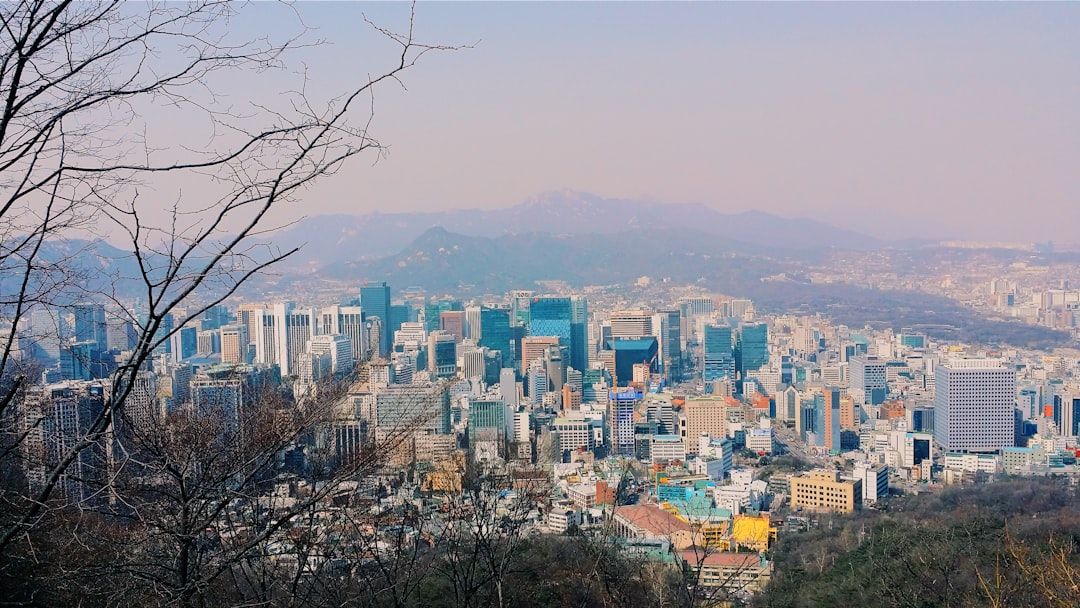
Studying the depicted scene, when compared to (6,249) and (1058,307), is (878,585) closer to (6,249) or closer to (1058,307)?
(6,249)

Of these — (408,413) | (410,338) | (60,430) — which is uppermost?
(60,430)

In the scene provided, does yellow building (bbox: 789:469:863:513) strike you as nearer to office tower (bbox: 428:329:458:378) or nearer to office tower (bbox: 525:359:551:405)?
office tower (bbox: 525:359:551:405)

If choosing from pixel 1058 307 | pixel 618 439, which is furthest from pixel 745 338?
pixel 618 439

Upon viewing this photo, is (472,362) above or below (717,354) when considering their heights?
above

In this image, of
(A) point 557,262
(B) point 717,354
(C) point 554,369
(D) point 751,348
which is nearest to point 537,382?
(C) point 554,369

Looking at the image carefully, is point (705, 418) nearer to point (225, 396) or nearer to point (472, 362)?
point (472, 362)

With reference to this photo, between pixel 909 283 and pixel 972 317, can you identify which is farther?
pixel 909 283

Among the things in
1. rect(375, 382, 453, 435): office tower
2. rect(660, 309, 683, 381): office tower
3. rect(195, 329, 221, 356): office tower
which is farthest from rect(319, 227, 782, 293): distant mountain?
rect(375, 382, 453, 435): office tower
